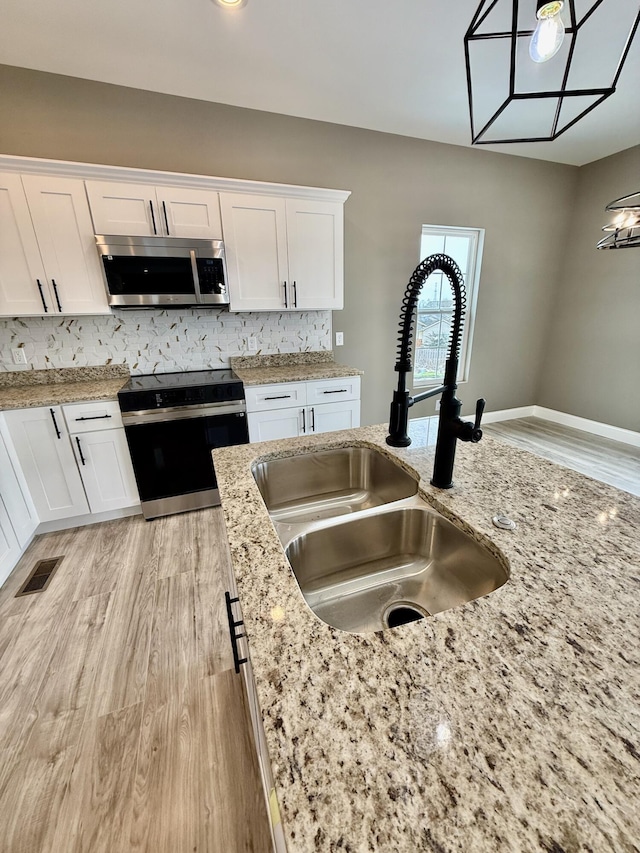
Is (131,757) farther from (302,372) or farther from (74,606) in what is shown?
(302,372)

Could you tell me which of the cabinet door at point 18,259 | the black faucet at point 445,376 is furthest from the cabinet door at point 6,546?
the black faucet at point 445,376

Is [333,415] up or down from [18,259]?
down

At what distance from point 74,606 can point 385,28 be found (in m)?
3.60

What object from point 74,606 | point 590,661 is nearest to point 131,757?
point 74,606

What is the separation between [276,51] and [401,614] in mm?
3036

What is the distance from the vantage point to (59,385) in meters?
2.54

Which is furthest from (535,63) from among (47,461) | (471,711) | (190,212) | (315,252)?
(47,461)

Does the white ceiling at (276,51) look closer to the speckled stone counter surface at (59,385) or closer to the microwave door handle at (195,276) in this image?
the microwave door handle at (195,276)

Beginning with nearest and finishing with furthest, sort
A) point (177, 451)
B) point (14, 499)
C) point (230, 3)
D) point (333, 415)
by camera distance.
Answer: point (230, 3) → point (14, 499) → point (177, 451) → point (333, 415)

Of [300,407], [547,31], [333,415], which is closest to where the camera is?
[547,31]

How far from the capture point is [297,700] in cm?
46

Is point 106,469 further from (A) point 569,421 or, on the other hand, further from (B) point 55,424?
(A) point 569,421

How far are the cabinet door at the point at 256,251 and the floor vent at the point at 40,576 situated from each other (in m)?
2.07

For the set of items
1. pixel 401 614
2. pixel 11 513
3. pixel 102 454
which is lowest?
pixel 11 513
